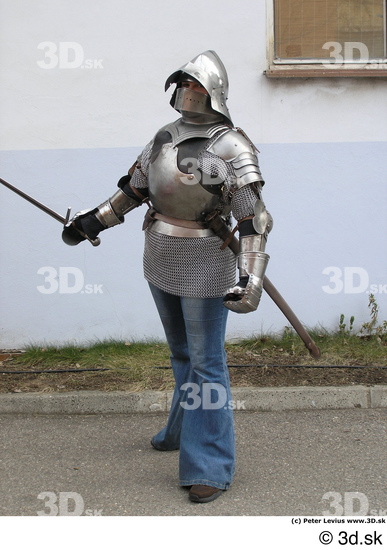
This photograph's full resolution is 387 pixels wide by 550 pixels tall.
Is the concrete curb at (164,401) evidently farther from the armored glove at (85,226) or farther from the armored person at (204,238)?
the armored glove at (85,226)

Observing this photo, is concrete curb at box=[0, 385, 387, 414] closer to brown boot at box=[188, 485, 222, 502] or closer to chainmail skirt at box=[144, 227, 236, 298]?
brown boot at box=[188, 485, 222, 502]

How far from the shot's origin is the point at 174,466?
343 cm

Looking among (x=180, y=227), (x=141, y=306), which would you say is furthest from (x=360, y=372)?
(x=180, y=227)

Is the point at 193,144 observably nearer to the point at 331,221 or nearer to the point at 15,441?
the point at 15,441

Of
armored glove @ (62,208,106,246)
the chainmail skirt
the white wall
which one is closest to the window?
the white wall

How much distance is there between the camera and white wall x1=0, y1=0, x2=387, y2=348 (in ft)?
17.6

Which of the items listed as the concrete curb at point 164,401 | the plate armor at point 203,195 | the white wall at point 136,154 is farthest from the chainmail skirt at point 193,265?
the white wall at point 136,154

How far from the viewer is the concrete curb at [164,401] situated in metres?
4.41

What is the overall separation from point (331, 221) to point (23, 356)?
2.89 metres

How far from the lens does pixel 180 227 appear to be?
3.06 metres

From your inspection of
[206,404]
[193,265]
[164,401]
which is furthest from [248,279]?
[164,401]

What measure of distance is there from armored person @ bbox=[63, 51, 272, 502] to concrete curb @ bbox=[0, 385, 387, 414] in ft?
4.19

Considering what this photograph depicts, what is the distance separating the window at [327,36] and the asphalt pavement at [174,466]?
2957mm

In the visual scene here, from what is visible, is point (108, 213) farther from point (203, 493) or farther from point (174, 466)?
point (203, 493)
